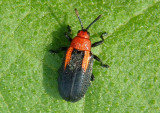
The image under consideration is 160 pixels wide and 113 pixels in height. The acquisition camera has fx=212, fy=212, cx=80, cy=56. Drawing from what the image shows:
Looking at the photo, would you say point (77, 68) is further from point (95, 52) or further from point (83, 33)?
point (83, 33)

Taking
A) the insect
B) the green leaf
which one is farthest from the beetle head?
the green leaf

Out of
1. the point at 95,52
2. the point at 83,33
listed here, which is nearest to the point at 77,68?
the point at 95,52

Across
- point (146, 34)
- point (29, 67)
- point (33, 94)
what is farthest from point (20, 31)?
point (146, 34)

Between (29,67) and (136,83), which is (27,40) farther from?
(136,83)

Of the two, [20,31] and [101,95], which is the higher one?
[20,31]

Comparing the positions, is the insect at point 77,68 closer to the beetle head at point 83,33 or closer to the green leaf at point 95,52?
the beetle head at point 83,33

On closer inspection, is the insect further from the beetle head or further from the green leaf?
the green leaf

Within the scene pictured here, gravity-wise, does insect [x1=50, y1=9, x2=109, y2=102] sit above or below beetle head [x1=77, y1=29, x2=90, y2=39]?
below
